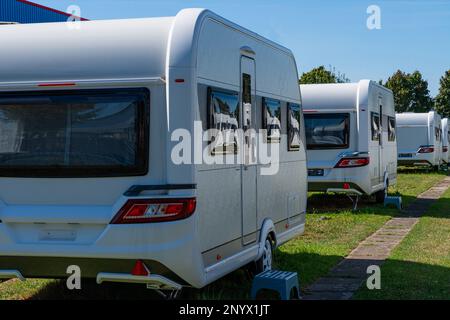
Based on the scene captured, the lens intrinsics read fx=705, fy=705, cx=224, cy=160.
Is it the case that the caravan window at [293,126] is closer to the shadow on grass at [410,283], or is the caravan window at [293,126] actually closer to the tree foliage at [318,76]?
the shadow on grass at [410,283]

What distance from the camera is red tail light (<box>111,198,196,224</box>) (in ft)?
19.0

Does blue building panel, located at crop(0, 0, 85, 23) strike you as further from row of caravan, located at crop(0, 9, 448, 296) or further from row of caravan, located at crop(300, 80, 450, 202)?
row of caravan, located at crop(0, 9, 448, 296)

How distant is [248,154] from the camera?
7.41m

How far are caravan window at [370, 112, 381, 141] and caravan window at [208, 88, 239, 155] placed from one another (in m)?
9.22

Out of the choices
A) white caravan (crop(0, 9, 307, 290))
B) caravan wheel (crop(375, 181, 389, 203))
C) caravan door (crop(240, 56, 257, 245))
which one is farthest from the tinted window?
caravan wheel (crop(375, 181, 389, 203))

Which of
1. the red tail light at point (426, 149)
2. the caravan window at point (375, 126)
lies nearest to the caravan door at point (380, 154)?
the caravan window at point (375, 126)

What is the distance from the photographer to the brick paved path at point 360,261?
25.9 feet

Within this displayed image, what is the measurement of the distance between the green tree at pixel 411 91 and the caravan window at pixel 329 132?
5448 centimetres

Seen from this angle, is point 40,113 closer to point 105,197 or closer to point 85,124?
point 85,124

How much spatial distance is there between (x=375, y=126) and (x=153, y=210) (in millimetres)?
11184

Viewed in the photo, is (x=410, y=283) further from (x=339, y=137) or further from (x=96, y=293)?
(x=339, y=137)

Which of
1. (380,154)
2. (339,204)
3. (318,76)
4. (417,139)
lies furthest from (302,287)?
(318,76)

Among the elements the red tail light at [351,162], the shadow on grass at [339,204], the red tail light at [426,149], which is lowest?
the shadow on grass at [339,204]
